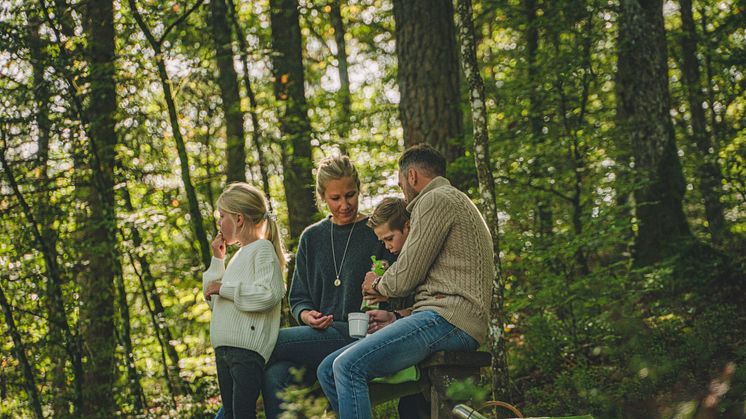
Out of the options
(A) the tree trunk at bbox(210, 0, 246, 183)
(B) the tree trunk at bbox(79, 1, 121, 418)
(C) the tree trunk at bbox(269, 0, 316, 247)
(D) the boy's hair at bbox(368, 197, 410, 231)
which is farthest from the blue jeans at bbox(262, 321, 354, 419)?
(A) the tree trunk at bbox(210, 0, 246, 183)

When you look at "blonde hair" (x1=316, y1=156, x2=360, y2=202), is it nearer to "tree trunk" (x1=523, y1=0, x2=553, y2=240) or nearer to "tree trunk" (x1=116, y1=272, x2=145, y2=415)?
"tree trunk" (x1=523, y1=0, x2=553, y2=240)

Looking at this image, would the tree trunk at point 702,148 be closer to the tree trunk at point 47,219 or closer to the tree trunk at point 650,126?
the tree trunk at point 650,126

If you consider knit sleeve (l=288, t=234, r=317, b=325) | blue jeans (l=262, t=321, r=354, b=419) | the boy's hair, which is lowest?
blue jeans (l=262, t=321, r=354, b=419)

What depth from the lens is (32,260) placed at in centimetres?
747

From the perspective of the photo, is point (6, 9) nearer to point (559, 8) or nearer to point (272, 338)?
point (272, 338)

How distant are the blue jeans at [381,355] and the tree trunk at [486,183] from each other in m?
1.94

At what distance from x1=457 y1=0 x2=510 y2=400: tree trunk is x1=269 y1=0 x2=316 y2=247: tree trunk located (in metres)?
3.41

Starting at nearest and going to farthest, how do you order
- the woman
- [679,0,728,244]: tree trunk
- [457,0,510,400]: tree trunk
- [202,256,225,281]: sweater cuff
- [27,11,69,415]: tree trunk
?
1. the woman
2. [202,256,225,281]: sweater cuff
3. [457,0,510,400]: tree trunk
4. [27,11,69,415]: tree trunk
5. [679,0,728,244]: tree trunk

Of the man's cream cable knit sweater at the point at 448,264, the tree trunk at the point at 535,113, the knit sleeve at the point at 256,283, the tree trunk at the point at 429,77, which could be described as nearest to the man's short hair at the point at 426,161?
the man's cream cable knit sweater at the point at 448,264

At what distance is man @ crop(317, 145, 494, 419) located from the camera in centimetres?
356

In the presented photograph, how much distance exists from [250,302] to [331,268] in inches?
23.3

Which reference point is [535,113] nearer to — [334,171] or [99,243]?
[334,171]

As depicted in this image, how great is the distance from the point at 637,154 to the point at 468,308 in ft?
20.6

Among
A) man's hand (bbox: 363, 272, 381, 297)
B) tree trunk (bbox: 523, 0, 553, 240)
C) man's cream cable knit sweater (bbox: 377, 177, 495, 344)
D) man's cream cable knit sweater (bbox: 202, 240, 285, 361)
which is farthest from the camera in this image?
tree trunk (bbox: 523, 0, 553, 240)
